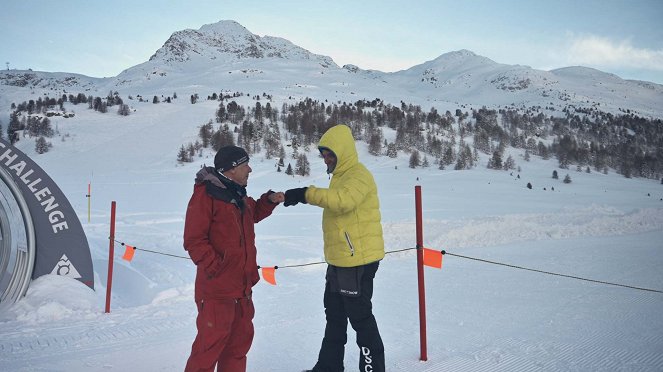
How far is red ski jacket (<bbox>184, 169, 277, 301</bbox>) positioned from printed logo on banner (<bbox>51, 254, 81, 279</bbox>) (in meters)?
3.61

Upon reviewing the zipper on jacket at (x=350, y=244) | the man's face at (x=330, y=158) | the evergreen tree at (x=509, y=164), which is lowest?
the evergreen tree at (x=509, y=164)

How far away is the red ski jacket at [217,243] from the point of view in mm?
2609

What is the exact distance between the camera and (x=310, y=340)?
161 inches

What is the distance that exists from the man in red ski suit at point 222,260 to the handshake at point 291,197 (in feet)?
0.76

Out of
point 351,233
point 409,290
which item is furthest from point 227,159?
point 409,290

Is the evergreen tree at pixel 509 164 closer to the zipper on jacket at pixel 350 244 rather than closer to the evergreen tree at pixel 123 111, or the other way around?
the zipper on jacket at pixel 350 244

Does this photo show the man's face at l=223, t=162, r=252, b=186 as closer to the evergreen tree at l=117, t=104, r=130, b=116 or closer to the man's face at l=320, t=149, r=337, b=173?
the man's face at l=320, t=149, r=337, b=173

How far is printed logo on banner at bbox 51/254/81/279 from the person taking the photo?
Result: 526cm

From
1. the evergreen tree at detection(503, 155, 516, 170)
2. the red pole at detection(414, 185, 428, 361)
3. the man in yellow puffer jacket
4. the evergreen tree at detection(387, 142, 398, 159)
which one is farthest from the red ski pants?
the evergreen tree at detection(503, 155, 516, 170)

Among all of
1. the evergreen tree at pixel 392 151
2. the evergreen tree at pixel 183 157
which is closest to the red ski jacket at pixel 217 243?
the evergreen tree at pixel 183 157

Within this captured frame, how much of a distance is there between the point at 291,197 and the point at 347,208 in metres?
0.48

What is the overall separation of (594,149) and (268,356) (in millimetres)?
50928

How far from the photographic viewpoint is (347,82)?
273 ft

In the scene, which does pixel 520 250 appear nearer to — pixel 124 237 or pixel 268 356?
pixel 268 356
